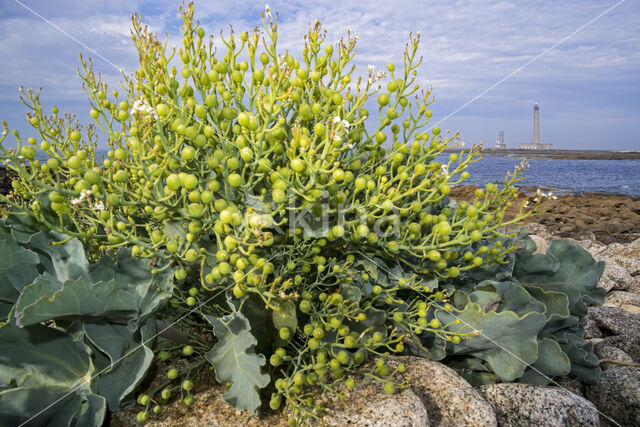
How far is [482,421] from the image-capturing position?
173cm

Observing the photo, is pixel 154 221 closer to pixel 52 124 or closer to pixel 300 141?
pixel 52 124

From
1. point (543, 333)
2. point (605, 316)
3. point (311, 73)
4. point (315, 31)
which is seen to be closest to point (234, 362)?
point (311, 73)

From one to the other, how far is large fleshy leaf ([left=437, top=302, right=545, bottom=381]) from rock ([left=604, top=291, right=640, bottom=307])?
3040 millimetres

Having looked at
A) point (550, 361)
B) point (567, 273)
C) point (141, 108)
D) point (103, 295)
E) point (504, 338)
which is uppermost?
point (141, 108)

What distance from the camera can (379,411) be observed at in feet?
5.32

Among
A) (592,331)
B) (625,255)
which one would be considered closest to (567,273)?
(592,331)

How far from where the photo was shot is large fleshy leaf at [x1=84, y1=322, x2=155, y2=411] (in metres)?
1.58

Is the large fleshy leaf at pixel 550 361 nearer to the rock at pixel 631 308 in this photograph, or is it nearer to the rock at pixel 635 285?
the rock at pixel 631 308

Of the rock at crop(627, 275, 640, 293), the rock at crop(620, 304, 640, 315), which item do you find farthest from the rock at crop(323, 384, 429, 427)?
the rock at crop(627, 275, 640, 293)

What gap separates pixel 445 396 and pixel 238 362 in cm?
90

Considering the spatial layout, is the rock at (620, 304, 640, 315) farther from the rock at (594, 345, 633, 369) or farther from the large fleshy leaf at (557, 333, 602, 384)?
the large fleshy leaf at (557, 333, 602, 384)

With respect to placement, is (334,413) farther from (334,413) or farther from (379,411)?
(379,411)

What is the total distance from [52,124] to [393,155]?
148 cm

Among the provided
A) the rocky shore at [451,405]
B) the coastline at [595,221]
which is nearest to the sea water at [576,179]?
the coastline at [595,221]
